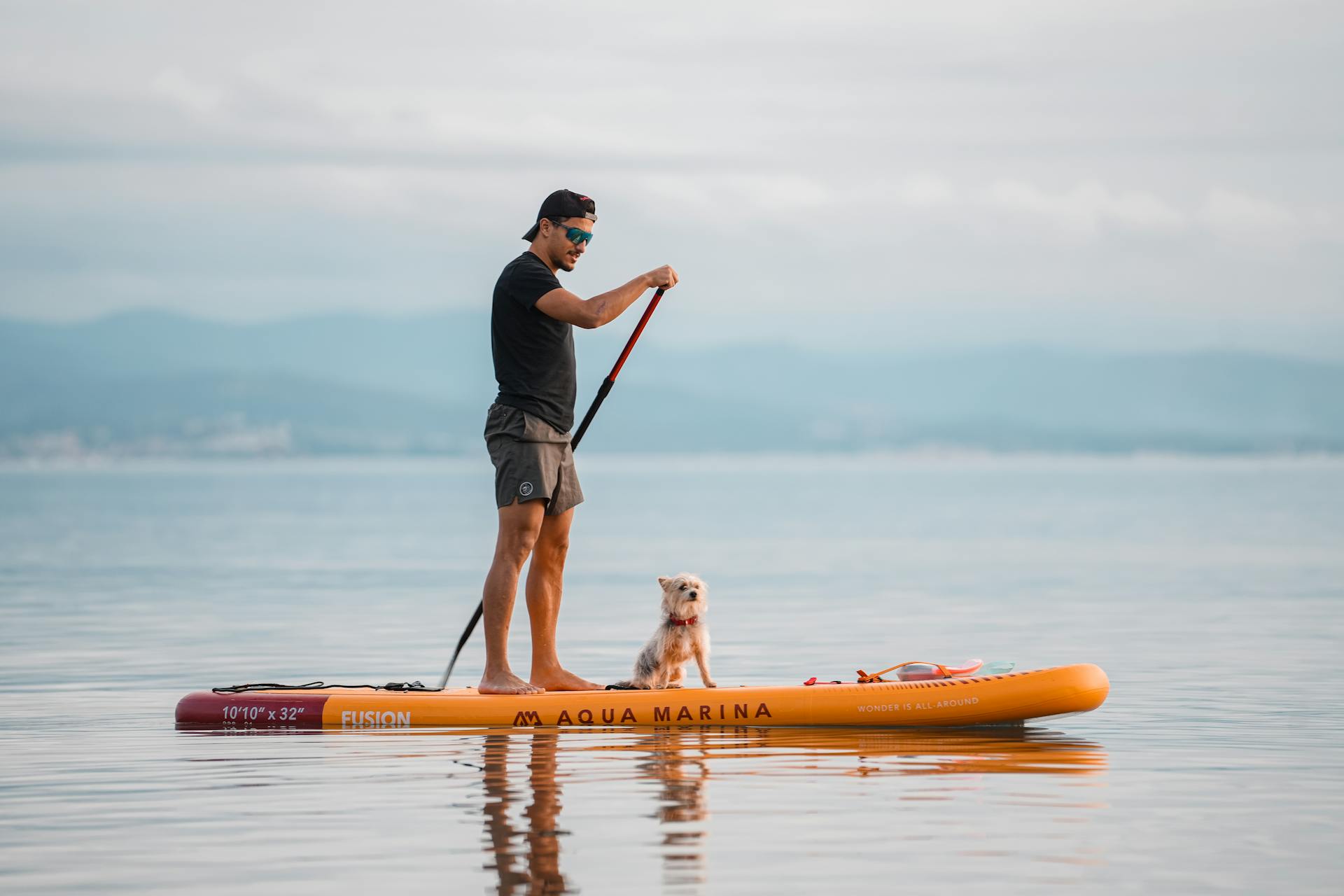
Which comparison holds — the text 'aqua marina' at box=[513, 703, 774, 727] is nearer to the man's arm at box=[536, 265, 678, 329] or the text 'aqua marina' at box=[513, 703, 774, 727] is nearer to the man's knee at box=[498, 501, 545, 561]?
the man's knee at box=[498, 501, 545, 561]

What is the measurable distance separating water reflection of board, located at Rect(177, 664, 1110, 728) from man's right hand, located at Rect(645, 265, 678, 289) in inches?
84.4

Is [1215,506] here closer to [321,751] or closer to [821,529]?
[821,529]

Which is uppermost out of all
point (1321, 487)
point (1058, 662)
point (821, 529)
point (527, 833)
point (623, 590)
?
point (1321, 487)

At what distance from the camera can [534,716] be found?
892cm

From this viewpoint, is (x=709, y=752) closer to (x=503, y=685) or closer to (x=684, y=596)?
(x=684, y=596)

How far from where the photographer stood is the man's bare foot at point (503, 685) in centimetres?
909

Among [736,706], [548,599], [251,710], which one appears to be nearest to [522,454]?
[548,599]

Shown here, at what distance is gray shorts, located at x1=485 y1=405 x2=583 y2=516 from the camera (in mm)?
8734

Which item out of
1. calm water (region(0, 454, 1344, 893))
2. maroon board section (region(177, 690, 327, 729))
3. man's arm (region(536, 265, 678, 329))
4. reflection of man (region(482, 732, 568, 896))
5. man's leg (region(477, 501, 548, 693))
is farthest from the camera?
maroon board section (region(177, 690, 327, 729))

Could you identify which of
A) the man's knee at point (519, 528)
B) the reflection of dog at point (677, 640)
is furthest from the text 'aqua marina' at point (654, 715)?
the man's knee at point (519, 528)

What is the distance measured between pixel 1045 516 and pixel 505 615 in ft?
156

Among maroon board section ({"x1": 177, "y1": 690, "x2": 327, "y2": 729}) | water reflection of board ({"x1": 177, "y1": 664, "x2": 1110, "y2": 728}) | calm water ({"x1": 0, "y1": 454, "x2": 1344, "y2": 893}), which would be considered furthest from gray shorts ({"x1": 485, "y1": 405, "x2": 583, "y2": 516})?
maroon board section ({"x1": 177, "y1": 690, "x2": 327, "y2": 729})

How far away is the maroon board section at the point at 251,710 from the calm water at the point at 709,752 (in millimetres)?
267

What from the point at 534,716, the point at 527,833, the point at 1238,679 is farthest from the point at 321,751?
the point at 1238,679
